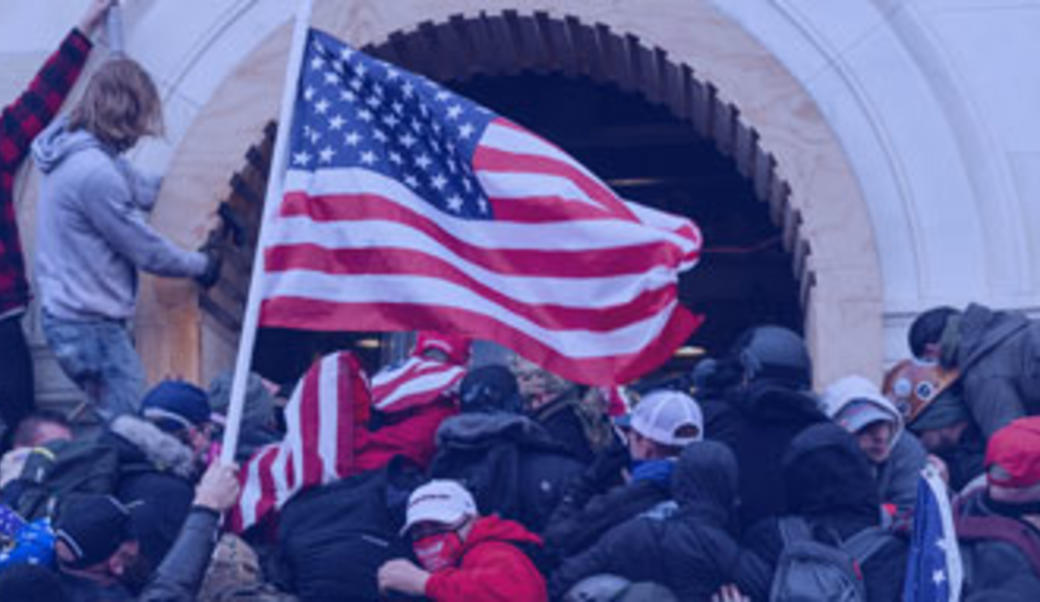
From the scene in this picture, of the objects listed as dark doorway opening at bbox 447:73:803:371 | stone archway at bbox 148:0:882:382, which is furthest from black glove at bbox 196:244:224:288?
dark doorway opening at bbox 447:73:803:371

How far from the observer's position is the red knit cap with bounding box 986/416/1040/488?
8.61 meters

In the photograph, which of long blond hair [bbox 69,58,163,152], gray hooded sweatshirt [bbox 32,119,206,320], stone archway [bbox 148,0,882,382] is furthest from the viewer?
stone archway [bbox 148,0,882,382]

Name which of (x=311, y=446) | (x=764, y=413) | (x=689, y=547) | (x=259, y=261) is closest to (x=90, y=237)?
(x=311, y=446)

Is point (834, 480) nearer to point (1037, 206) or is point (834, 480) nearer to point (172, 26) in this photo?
point (1037, 206)

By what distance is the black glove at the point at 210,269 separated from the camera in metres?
11.0

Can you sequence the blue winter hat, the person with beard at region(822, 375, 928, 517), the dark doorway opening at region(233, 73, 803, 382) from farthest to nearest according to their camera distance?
the dark doorway opening at region(233, 73, 803, 382)
the blue winter hat
the person with beard at region(822, 375, 928, 517)

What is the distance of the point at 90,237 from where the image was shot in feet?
35.0

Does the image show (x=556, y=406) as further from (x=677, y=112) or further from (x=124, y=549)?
(x=677, y=112)

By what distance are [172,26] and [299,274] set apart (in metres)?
3.03

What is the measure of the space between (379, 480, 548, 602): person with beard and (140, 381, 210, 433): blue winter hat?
1.20 metres

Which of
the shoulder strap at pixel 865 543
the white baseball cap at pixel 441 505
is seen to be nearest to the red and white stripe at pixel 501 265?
the white baseball cap at pixel 441 505

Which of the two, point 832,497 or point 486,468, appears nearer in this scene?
point 832,497

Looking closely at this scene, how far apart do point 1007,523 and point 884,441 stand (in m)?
0.92

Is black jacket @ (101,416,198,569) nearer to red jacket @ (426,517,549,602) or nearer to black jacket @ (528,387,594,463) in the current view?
red jacket @ (426,517,549,602)
